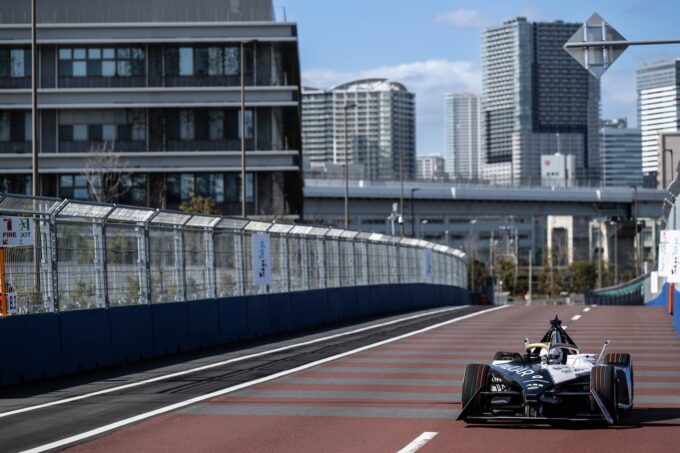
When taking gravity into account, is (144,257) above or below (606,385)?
above

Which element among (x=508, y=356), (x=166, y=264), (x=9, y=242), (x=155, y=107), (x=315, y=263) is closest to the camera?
(x=508, y=356)

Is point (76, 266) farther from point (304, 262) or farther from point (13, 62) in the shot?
point (13, 62)

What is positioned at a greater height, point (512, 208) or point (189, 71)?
point (189, 71)

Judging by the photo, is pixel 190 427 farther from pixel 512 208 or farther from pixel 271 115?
pixel 512 208

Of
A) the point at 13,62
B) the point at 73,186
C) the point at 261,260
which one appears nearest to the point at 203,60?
the point at 73,186

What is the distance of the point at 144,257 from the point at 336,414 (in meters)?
9.62

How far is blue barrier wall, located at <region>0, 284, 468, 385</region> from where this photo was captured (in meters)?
17.3

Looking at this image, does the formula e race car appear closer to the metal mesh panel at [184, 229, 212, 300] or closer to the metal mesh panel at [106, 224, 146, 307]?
the metal mesh panel at [106, 224, 146, 307]

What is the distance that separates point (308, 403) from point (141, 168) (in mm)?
56617

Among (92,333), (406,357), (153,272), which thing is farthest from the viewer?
(153,272)

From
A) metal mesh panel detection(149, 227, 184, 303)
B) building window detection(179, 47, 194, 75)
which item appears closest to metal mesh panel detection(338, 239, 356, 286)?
metal mesh panel detection(149, 227, 184, 303)

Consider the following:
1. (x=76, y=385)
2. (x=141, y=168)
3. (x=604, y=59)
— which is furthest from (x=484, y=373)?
(x=141, y=168)

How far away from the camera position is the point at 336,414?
13234 mm

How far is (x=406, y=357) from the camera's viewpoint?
2097 centimetres
